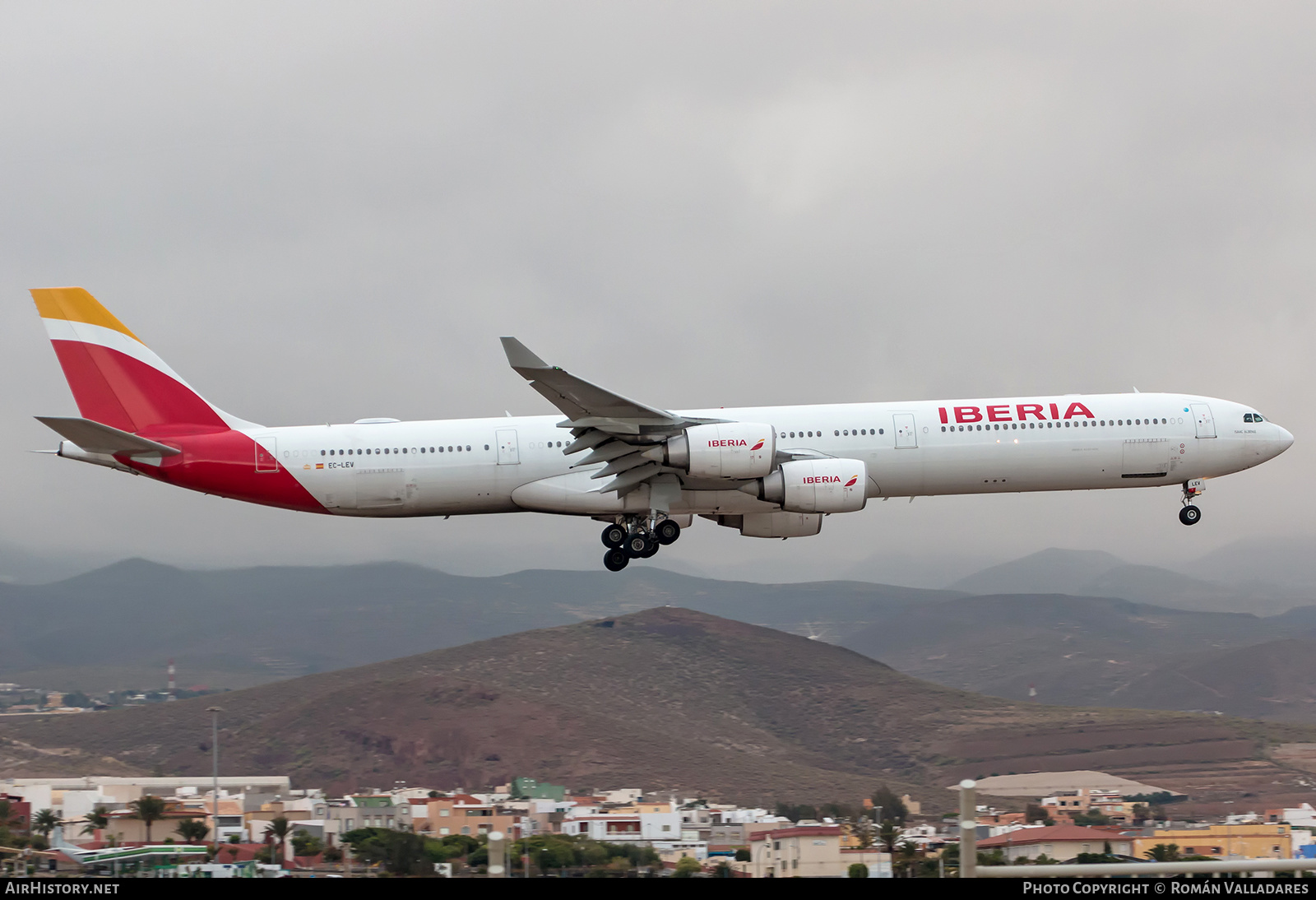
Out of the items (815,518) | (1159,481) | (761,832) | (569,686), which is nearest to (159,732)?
(569,686)

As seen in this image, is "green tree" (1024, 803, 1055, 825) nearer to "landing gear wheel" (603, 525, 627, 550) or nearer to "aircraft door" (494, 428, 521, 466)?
"landing gear wheel" (603, 525, 627, 550)

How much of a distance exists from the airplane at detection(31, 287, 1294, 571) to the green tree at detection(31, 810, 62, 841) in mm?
22053

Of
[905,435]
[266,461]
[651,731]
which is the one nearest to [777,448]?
[905,435]

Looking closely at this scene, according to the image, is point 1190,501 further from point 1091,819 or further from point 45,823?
point 45,823

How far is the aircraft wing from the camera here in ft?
116

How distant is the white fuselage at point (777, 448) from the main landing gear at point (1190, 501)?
8.80 ft

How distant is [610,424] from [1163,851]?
22008mm

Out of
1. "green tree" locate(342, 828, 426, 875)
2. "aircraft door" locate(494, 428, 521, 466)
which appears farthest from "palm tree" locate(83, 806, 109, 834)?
"aircraft door" locate(494, 428, 521, 466)

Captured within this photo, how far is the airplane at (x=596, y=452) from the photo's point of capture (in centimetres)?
3809

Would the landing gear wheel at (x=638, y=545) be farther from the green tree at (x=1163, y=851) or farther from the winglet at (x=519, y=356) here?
the green tree at (x=1163, y=851)

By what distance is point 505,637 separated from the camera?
12788 cm

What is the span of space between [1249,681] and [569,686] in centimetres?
6037

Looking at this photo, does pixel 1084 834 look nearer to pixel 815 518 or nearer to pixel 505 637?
pixel 815 518
